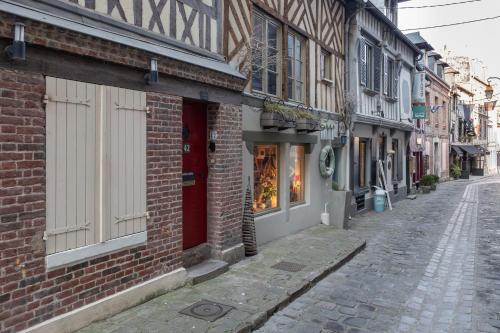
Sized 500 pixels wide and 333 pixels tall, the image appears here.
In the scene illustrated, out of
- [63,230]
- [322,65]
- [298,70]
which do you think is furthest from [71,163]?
[322,65]

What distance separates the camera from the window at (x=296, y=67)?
27.4 ft

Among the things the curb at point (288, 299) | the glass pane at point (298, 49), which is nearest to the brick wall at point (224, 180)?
the curb at point (288, 299)

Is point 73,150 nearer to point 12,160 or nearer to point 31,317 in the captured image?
point 12,160

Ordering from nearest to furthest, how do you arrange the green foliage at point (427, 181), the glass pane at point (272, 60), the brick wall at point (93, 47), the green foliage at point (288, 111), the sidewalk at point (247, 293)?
1. the brick wall at point (93, 47)
2. the sidewalk at point (247, 293)
3. the green foliage at point (288, 111)
4. the glass pane at point (272, 60)
5. the green foliage at point (427, 181)

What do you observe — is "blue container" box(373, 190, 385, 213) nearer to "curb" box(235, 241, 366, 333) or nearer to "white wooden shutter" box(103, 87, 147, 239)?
"curb" box(235, 241, 366, 333)

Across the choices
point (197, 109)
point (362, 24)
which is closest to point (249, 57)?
point (197, 109)

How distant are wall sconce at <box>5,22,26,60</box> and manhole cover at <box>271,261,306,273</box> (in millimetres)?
4361

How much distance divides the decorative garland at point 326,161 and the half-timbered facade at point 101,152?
163 inches

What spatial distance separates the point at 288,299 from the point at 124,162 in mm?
2552

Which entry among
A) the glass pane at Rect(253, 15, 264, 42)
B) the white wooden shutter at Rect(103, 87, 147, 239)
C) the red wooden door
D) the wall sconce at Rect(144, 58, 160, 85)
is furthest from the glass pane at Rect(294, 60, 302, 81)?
the white wooden shutter at Rect(103, 87, 147, 239)

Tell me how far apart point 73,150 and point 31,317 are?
151 centimetres

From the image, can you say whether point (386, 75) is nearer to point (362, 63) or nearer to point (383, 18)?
point (383, 18)

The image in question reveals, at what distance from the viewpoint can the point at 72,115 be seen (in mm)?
3812

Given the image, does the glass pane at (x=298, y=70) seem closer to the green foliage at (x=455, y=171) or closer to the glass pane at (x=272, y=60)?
the glass pane at (x=272, y=60)
